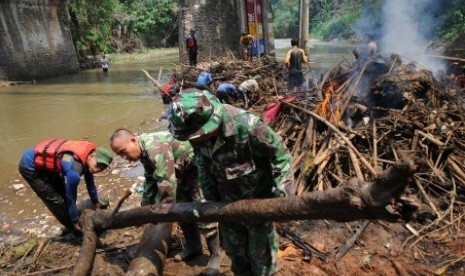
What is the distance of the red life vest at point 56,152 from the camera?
3.80 metres

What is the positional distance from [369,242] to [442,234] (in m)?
0.74

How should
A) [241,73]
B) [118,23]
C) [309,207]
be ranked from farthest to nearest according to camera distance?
[118,23], [241,73], [309,207]

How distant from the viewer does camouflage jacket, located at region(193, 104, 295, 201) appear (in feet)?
7.82

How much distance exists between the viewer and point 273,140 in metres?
2.52

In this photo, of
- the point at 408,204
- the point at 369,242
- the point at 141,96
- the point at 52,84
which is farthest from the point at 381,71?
the point at 52,84

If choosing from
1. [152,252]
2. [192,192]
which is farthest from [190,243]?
[192,192]

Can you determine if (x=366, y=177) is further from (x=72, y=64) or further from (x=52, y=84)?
(x=72, y=64)

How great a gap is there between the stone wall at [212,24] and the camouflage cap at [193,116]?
37.8 feet

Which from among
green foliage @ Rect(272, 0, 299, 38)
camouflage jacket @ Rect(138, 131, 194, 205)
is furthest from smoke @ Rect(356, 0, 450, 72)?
green foliage @ Rect(272, 0, 299, 38)

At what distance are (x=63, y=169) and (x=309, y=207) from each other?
2.65m

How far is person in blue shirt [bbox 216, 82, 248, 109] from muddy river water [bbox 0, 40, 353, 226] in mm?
2010

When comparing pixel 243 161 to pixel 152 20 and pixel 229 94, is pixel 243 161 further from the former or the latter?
pixel 152 20

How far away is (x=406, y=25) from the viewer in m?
16.3

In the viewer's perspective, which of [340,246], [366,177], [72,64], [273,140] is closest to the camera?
[273,140]
